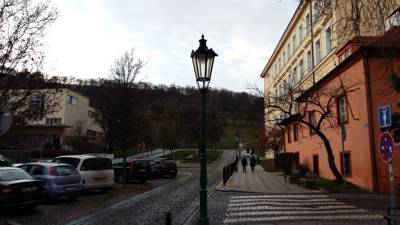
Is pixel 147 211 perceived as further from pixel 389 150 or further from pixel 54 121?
pixel 54 121

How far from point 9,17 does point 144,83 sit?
10647 mm

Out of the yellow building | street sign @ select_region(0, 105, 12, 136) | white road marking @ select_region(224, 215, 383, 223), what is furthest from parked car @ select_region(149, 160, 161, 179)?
street sign @ select_region(0, 105, 12, 136)

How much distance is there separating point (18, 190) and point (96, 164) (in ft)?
20.3

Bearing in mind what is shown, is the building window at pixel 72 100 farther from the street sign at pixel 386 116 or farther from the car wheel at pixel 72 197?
the street sign at pixel 386 116

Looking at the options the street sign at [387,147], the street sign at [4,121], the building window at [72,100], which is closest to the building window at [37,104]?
the street sign at [4,121]

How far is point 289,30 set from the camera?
5056cm

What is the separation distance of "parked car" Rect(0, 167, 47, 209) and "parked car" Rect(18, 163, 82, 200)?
5.81ft

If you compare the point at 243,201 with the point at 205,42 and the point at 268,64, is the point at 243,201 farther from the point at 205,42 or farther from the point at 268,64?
the point at 268,64

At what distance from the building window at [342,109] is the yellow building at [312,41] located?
3044mm

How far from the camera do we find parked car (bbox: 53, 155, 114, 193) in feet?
56.0

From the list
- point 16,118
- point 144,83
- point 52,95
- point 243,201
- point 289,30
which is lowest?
point 243,201

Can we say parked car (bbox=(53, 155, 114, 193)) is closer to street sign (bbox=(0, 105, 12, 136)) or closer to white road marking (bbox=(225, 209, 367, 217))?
white road marking (bbox=(225, 209, 367, 217))

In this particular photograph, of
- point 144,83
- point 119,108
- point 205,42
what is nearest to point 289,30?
point 144,83

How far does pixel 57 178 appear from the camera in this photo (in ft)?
47.4
